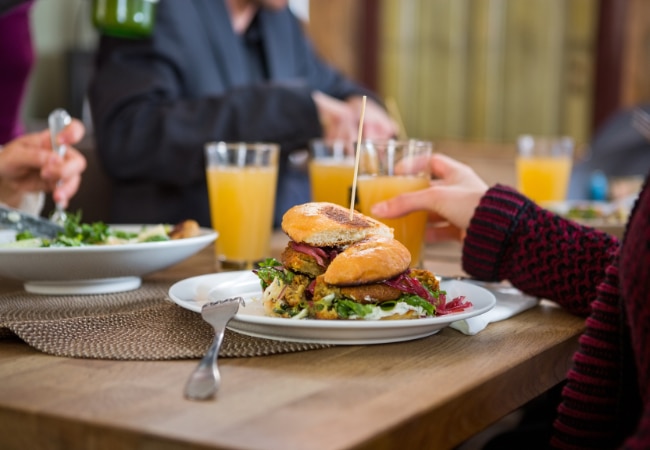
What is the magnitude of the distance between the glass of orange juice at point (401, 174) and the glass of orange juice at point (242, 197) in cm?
22

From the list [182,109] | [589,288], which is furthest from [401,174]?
[182,109]

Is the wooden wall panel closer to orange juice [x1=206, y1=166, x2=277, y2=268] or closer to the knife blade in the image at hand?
orange juice [x1=206, y1=166, x2=277, y2=268]

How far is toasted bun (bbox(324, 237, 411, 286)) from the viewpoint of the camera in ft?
2.91

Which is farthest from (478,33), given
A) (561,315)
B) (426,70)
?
(561,315)

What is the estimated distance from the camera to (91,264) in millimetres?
1151

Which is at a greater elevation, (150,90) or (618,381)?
(150,90)

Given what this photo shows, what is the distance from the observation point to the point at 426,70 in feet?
18.5

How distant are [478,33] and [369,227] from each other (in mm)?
4716

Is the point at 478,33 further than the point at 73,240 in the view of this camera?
Yes

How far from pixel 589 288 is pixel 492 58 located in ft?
14.9

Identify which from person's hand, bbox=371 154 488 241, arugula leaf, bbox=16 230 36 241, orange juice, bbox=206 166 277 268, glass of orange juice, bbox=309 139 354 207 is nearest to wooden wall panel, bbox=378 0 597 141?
glass of orange juice, bbox=309 139 354 207

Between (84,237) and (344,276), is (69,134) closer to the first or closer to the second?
(84,237)

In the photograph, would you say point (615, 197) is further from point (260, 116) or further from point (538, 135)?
point (538, 135)

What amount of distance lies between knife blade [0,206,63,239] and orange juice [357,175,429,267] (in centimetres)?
45
